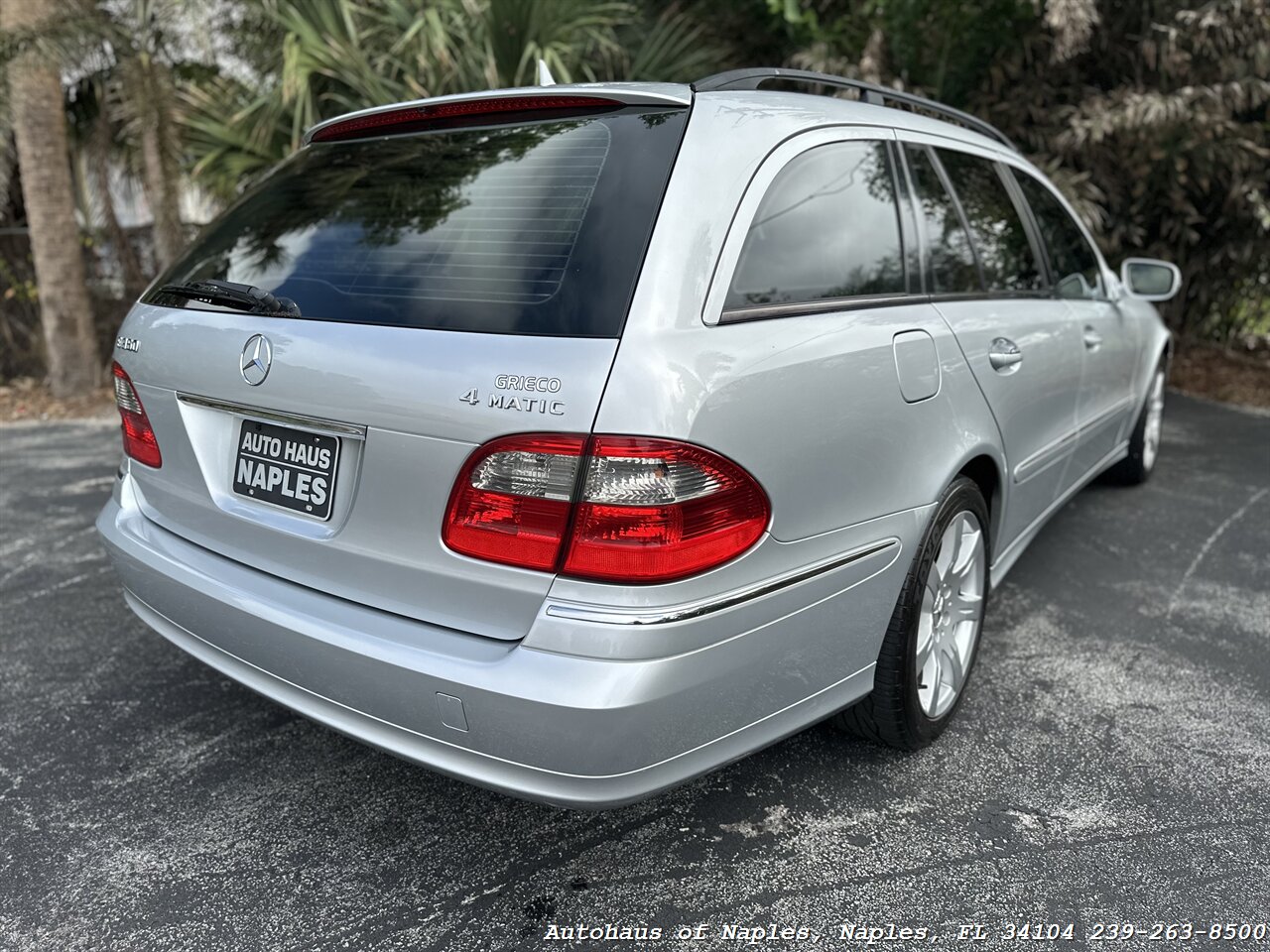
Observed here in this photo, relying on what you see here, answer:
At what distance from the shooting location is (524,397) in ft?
5.37

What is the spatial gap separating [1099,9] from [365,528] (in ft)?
24.8

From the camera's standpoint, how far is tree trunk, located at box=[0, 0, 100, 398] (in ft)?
22.5

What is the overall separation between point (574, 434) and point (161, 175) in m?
7.39

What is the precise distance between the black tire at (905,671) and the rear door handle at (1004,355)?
350 millimetres

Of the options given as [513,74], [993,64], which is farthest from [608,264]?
[993,64]

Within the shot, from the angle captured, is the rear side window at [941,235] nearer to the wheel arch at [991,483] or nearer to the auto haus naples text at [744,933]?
the wheel arch at [991,483]

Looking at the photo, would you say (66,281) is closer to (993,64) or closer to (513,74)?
(513,74)

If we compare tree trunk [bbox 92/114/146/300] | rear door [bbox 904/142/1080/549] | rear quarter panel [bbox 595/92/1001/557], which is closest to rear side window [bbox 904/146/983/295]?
rear door [bbox 904/142/1080/549]

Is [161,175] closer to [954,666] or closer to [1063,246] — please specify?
[1063,246]

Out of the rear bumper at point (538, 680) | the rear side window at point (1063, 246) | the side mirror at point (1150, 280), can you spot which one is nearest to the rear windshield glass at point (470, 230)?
the rear bumper at point (538, 680)

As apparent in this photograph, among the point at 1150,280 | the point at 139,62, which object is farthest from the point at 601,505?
the point at 139,62

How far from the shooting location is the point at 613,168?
1862 mm

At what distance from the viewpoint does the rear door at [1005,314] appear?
257cm

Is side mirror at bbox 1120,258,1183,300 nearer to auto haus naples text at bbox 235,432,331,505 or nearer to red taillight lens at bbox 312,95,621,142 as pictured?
red taillight lens at bbox 312,95,621,142
